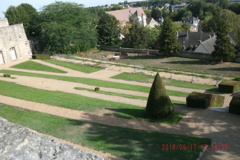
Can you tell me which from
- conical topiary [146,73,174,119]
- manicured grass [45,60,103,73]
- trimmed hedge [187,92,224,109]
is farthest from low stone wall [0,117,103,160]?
manicured grass [45,60,103,73]

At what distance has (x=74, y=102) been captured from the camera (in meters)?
16.6

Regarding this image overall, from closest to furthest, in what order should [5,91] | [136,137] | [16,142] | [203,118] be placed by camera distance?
[16,142]
[136,137]
[203,118]
[5,91]

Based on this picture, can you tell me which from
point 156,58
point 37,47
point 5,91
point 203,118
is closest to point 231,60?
point 156,58

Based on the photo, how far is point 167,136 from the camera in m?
11.2

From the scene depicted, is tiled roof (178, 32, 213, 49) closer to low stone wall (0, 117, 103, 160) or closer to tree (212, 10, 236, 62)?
tree (212, 10, 236, 62)

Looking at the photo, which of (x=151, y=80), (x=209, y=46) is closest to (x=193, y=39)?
(x=209, y=46)

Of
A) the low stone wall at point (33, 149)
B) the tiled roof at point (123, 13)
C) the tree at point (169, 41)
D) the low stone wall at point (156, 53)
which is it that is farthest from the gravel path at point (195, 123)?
the tiled roof at point (123, 13)

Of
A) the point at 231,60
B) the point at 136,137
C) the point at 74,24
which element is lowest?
the point at 231,60

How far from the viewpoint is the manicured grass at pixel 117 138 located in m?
9.58

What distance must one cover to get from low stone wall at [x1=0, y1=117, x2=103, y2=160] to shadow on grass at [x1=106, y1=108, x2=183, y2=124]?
369 inches

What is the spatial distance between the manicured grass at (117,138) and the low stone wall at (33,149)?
5.30 metres

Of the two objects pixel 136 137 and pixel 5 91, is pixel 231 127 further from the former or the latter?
pixel 5 91

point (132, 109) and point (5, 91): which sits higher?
point (5, 91)

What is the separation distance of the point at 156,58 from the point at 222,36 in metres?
11.8
